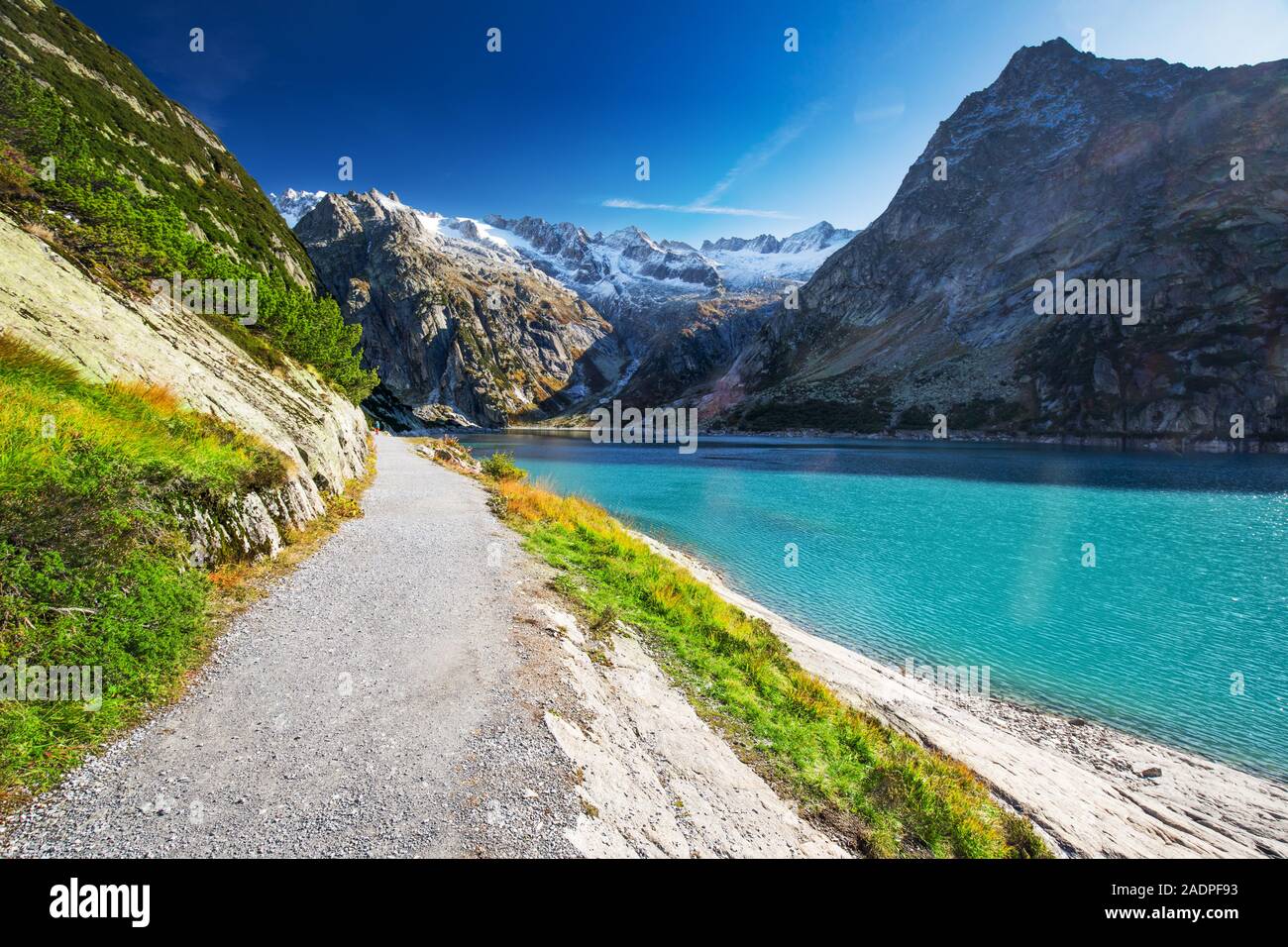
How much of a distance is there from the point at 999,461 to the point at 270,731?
84.2m

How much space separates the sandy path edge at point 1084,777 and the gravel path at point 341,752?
8784 mm

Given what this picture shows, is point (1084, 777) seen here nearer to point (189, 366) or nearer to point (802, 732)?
point (802, 732)

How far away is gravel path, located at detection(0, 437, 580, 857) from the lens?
4.54m

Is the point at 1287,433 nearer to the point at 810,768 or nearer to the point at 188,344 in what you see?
the point at 810,768

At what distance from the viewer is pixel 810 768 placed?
815 cm

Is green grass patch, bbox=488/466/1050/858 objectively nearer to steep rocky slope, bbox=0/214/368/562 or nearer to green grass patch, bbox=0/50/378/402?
steep rocky slope, bbox=0/214/368/562

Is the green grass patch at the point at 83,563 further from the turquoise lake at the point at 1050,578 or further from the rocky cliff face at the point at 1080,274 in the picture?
the rocky cliff face at the point at 1080,274

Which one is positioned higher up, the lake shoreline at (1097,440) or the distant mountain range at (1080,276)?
the distant mountain range at (1080,276)

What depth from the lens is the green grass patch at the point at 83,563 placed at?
535cm

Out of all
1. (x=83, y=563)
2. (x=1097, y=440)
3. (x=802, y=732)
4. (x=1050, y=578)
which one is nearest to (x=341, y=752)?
(x=83, y=563)

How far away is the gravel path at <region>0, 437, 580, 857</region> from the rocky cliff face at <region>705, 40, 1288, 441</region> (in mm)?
127270

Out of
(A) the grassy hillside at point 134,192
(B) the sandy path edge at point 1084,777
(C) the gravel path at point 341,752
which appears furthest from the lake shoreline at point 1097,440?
(A) the grassy hillside at point 134,192

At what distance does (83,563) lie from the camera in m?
6.55

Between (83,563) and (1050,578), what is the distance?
31504 millimetres
